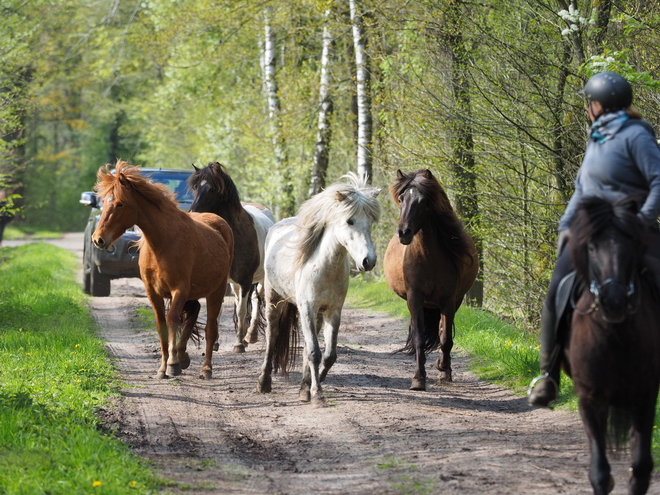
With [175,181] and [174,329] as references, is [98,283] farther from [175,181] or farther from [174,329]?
[174,329]

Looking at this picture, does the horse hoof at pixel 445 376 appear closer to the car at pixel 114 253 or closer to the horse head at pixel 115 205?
the horse head at pixel 115 205

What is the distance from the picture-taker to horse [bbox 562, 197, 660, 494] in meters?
4.60

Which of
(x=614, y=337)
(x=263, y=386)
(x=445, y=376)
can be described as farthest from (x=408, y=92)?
(x=614, y=337)

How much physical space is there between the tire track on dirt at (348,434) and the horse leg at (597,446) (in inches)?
17.0

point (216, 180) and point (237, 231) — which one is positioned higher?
point (216, 180)

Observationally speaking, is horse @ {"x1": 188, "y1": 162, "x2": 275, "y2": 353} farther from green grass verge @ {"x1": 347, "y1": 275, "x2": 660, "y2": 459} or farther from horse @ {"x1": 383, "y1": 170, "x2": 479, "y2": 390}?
horse @ {"x1": 383, "y1": 170, "x2": 479, "y2": 390}

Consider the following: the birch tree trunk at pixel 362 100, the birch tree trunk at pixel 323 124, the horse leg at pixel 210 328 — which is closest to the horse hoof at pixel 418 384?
the horse leg at pixel 210 328

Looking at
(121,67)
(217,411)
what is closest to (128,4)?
(121,67)

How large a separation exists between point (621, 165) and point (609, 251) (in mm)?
728

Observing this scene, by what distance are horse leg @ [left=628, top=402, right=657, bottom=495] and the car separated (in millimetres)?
12061

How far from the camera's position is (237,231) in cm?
1191

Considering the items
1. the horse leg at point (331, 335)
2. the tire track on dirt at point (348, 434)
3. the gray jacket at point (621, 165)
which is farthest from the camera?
the horse leg at point (331, 335)

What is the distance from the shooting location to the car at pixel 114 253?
53.5 ft

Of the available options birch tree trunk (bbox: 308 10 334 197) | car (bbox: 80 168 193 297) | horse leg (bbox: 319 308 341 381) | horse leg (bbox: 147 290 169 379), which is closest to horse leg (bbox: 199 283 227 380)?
horse leg (bbox: 147 290 169 379)
